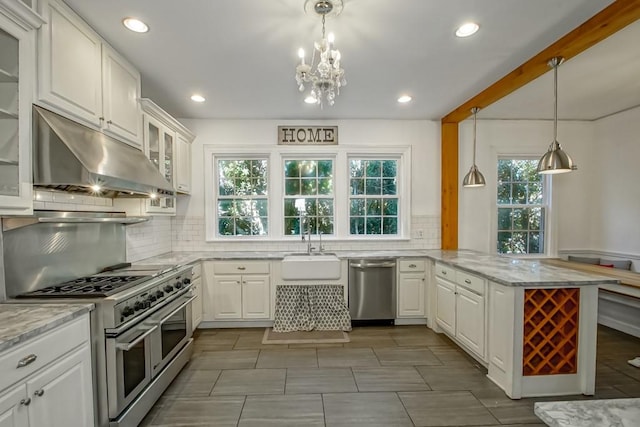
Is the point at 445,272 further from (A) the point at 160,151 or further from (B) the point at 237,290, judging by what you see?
(A) the point at 160,151

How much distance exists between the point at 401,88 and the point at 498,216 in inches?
101

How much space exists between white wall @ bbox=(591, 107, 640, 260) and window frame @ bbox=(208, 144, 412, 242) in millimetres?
2730

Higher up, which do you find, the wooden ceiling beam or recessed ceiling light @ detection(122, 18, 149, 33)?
recessed ceiling light @ detection(122, 18, 149, 33)

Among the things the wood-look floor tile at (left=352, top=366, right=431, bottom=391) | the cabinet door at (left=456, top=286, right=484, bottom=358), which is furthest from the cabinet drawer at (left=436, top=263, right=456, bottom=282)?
the wood-look floor tile at (left=352, top=366, right=431, bottom=391)

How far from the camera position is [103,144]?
2.21m

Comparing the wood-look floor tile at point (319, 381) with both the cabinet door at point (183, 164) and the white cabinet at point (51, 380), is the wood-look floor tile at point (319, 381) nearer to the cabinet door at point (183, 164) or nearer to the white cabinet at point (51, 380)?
the white cabinet at point (51, 380)

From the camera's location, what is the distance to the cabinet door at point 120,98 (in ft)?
7.68

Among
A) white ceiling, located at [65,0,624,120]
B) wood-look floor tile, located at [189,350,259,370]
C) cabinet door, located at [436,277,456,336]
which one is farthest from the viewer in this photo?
cabinet door, located at [436,277,456,336]

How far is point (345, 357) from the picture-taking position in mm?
3039

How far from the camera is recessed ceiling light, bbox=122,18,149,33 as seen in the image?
82.7 inches

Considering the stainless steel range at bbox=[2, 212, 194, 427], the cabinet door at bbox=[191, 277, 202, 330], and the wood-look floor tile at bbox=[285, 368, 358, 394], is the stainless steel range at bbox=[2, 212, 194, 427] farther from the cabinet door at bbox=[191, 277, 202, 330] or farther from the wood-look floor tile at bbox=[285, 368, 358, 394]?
the wood-look floor tile at bbox=[285, 368, 358, 394]

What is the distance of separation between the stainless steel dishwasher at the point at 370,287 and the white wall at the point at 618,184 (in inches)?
126

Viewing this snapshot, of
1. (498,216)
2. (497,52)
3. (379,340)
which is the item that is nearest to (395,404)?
(379,340)

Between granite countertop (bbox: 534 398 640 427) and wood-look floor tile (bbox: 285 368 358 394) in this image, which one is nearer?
granite countertop (bbox: 534 398 640 427)
